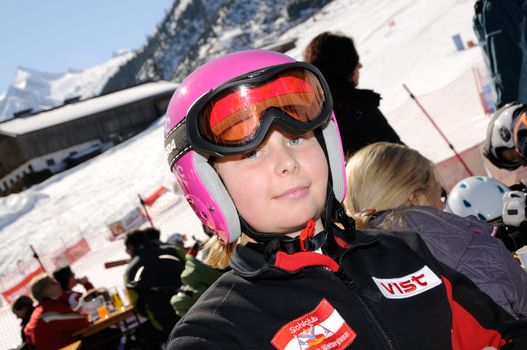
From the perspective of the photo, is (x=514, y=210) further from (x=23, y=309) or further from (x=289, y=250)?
(x=23, y=309)

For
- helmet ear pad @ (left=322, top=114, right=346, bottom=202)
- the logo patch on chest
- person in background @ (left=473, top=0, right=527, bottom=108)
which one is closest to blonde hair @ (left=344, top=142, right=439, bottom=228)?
helmet ear pad @ (left=322, top=114, right=346, bottom=202)

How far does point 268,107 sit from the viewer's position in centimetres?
190

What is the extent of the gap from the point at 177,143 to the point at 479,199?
116 inches

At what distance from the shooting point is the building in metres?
52.8

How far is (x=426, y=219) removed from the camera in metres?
2.39

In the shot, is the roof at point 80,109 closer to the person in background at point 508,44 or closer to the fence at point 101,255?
the fence at point 101,255

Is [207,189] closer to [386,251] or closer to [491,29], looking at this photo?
[386,251]

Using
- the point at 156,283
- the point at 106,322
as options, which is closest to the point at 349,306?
the point at 156,283

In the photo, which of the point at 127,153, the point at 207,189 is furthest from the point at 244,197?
the point at 127,153

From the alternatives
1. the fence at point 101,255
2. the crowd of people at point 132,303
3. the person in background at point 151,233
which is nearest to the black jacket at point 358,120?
the crowd of people at point 132,303

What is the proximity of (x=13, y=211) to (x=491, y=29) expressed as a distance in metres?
35.4

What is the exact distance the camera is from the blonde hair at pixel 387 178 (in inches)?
105

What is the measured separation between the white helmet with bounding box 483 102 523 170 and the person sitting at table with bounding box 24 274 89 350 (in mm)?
5905

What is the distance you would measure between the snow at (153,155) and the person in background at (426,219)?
9.22 meters
